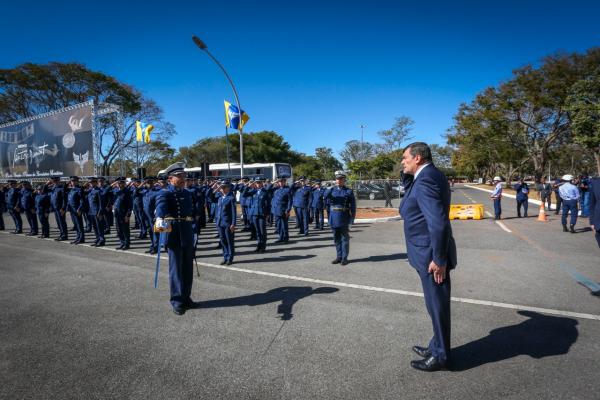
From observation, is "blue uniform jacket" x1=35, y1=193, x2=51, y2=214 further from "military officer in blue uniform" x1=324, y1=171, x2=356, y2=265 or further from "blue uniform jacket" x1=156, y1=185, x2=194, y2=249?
"military officer in blue uniform" x1=324, y1=171, x2=356, y2=265

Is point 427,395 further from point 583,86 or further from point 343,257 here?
point 583,86

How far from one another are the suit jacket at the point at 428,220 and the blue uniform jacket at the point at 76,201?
10.6m

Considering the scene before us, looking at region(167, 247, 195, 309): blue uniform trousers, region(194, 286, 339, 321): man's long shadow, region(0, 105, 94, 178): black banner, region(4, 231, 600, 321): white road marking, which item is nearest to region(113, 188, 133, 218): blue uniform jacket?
region(4, 231, 600, 321): white road marking

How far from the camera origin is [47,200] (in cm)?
1113

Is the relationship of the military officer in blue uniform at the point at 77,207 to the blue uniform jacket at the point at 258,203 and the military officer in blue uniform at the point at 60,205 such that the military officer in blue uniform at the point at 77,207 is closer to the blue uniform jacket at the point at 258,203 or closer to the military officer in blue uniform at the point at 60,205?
the military officer in blue uniform at the point at 60,205

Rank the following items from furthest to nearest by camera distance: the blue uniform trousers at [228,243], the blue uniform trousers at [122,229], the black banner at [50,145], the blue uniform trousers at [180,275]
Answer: the black banner at [50,145], the blue uniform trousers at [122,229], the blue uniform trousers at [228,243], the blue uniform trousers at [180,275]

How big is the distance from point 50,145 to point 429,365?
27.7 metres

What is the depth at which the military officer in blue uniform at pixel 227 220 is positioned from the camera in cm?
681

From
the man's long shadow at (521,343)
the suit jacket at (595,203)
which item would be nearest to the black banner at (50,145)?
the man's long shadow at (521,343)

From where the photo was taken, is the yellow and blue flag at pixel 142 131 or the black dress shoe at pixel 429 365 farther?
the yellow and blue flag at pixel 142 131

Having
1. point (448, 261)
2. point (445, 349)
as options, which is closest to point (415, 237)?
point (448, 261)

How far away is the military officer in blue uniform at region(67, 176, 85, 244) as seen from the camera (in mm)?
9891

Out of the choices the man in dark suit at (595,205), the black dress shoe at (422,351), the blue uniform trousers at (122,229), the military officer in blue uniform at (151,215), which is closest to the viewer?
the black dress shoe at (422,351)

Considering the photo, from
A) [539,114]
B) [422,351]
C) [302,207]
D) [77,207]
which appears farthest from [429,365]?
[539,114]
